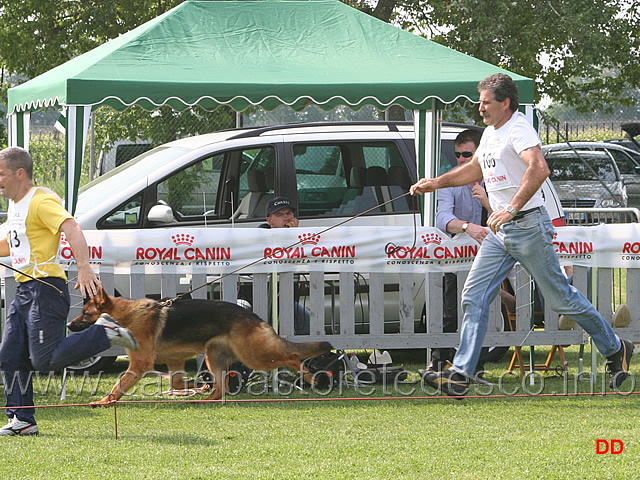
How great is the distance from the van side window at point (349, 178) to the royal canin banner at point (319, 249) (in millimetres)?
1310

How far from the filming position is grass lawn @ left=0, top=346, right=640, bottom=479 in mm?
4848

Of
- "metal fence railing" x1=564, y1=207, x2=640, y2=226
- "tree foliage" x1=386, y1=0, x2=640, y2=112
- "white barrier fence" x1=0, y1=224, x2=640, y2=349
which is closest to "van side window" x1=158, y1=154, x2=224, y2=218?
"white barrier fence" x1=0, y1=224, x2=640, y2=349

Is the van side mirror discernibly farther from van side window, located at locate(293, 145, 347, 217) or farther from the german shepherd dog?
the german shepherd dog

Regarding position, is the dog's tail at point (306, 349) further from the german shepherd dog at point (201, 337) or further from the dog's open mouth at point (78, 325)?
the dog's open mouth at point (78, 325)

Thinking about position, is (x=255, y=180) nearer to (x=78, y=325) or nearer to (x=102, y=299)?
(x=102, y=299)

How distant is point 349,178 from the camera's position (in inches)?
353

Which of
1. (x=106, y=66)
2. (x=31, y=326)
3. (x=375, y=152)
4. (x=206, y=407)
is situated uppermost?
(x=106, y=66)

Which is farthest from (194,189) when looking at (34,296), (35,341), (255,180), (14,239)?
(35,341)

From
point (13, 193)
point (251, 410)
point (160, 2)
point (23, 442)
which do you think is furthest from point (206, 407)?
point (160, 2)

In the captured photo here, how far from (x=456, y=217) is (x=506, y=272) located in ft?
5.61

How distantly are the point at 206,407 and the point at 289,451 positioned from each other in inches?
61.1

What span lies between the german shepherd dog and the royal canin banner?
445 millimetres

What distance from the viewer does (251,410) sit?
6.62 meters

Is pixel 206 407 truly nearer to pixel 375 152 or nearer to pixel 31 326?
pixel 31 326
